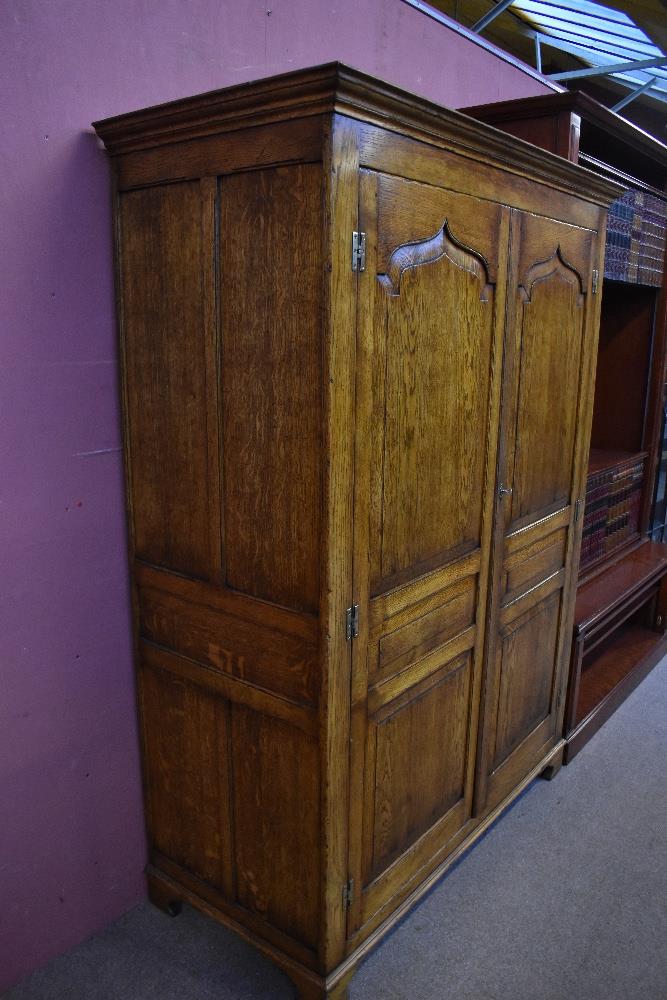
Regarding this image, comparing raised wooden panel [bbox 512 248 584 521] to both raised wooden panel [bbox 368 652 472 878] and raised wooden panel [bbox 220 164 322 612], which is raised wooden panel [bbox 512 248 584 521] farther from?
raised wooden panel [bbox 220 164 322 612]

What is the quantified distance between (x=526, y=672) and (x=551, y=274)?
1.28m

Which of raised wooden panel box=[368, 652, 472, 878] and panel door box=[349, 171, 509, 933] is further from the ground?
panel door box=[349, 171, 509, 933]

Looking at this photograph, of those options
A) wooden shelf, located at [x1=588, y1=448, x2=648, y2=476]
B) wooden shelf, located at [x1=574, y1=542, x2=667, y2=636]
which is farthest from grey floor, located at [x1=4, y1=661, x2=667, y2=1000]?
wooden shelf, located at [x1=588, y1=448, x2=648, y2=476]

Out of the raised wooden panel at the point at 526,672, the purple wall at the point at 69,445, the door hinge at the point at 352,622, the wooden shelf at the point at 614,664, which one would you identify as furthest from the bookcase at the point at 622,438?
the door hinge at the point at 352,622

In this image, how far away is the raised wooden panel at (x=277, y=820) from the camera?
5.79 feet

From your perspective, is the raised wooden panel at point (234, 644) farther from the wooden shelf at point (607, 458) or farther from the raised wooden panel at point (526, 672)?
the wooden shelf at point (607, 458)

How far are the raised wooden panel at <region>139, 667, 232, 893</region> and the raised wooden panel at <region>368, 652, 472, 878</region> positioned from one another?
15.4 inches

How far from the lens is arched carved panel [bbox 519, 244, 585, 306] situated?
2.09 meters

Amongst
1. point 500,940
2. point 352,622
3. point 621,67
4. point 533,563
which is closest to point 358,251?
point 352,622

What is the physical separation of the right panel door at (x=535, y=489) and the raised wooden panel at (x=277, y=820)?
0.73 m

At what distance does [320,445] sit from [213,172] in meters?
0.63

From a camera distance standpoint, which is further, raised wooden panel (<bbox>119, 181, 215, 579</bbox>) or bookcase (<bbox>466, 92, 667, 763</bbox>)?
bookcase (<bbox>466, 92, 667, 763</bbox>)

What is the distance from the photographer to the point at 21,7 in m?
1.60

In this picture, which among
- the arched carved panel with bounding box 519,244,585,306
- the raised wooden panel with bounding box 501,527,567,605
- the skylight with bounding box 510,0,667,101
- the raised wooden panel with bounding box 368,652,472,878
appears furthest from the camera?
the skylight with bounding box 510,0,667,101
